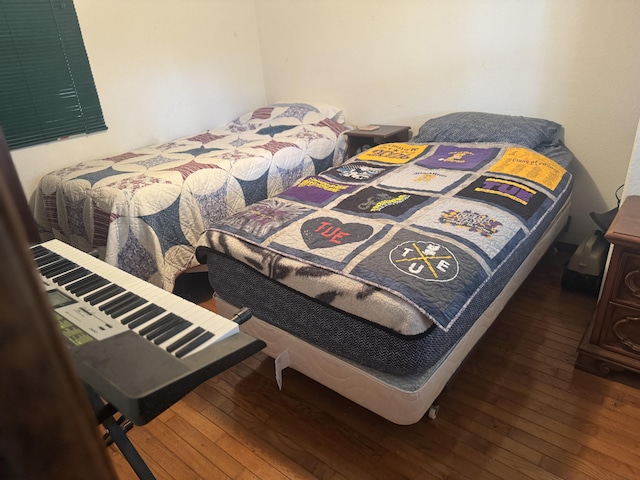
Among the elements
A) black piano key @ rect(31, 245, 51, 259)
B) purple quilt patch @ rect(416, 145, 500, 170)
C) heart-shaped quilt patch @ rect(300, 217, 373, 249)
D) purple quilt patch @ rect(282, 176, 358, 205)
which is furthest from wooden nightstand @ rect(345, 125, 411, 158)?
black piano key @ rect(31, 245, 51, 259)

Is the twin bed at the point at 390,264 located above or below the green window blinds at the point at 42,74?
below

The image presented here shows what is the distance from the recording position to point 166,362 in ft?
2.62

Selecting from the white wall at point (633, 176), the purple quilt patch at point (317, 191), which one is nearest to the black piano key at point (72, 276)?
the purple quilt patch at point (317, 191)

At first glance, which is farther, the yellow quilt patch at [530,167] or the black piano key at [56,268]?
the yellow quilt patch at [530,167]

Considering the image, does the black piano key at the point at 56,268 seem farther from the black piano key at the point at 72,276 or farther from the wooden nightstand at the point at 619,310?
the wooden nightstand at the point at 619,310

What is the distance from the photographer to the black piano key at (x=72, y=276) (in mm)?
1213

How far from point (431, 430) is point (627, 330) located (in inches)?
34.1

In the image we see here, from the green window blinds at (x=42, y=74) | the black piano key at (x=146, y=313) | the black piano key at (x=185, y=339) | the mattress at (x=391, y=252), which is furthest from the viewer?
the green window blinds at (x=42, y=74)

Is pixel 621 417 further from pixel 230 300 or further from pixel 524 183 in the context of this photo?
pixel 230 300

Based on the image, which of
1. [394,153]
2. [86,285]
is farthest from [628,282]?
[86,285]

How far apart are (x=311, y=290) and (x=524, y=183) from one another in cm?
128

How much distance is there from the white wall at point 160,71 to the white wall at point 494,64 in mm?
569

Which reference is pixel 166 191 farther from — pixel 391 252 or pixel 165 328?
pixel 165 328

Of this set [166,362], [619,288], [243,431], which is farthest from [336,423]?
[619,288]
